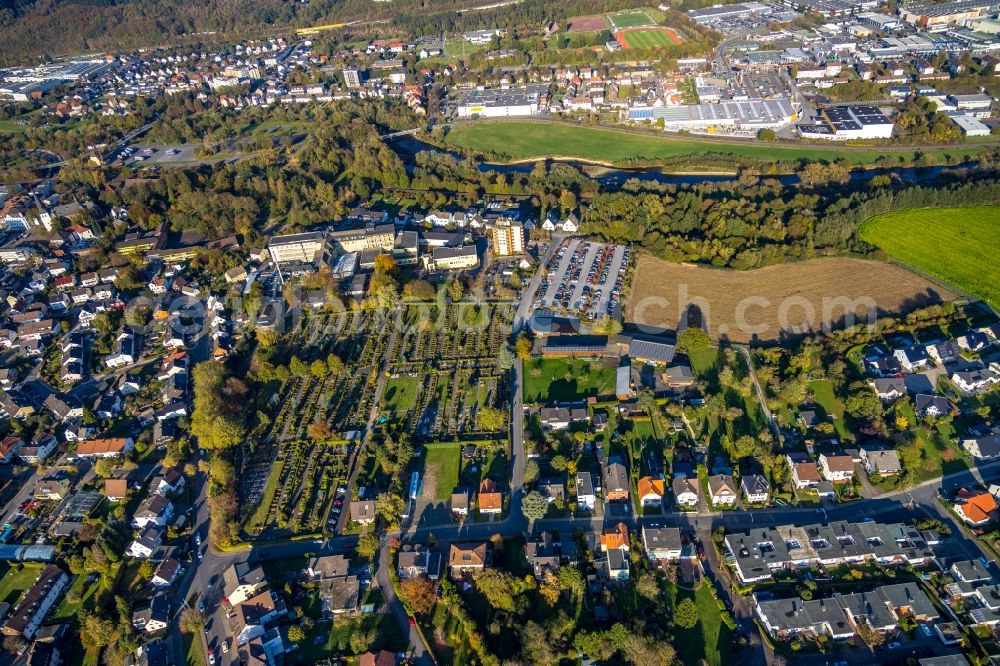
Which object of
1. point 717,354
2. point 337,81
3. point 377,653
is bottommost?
point 377,653

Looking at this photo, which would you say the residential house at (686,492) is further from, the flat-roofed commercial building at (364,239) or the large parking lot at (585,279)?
the flat-roofed commercial building at (364,239)

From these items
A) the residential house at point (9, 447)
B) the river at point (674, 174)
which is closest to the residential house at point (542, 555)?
the residential house at point (9, 447)

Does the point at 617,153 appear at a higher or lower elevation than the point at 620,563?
higher

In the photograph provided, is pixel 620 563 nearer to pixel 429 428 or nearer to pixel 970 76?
pixel 429 428

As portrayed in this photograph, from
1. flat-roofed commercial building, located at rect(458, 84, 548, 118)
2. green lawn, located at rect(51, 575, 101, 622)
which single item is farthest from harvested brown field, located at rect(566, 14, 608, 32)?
green lawn, located at rect(51, 575, 101, 622)

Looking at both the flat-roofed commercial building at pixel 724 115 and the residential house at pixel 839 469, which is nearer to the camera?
the residential house at pixel 839 469

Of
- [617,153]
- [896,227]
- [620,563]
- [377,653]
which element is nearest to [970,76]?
[896,227]
